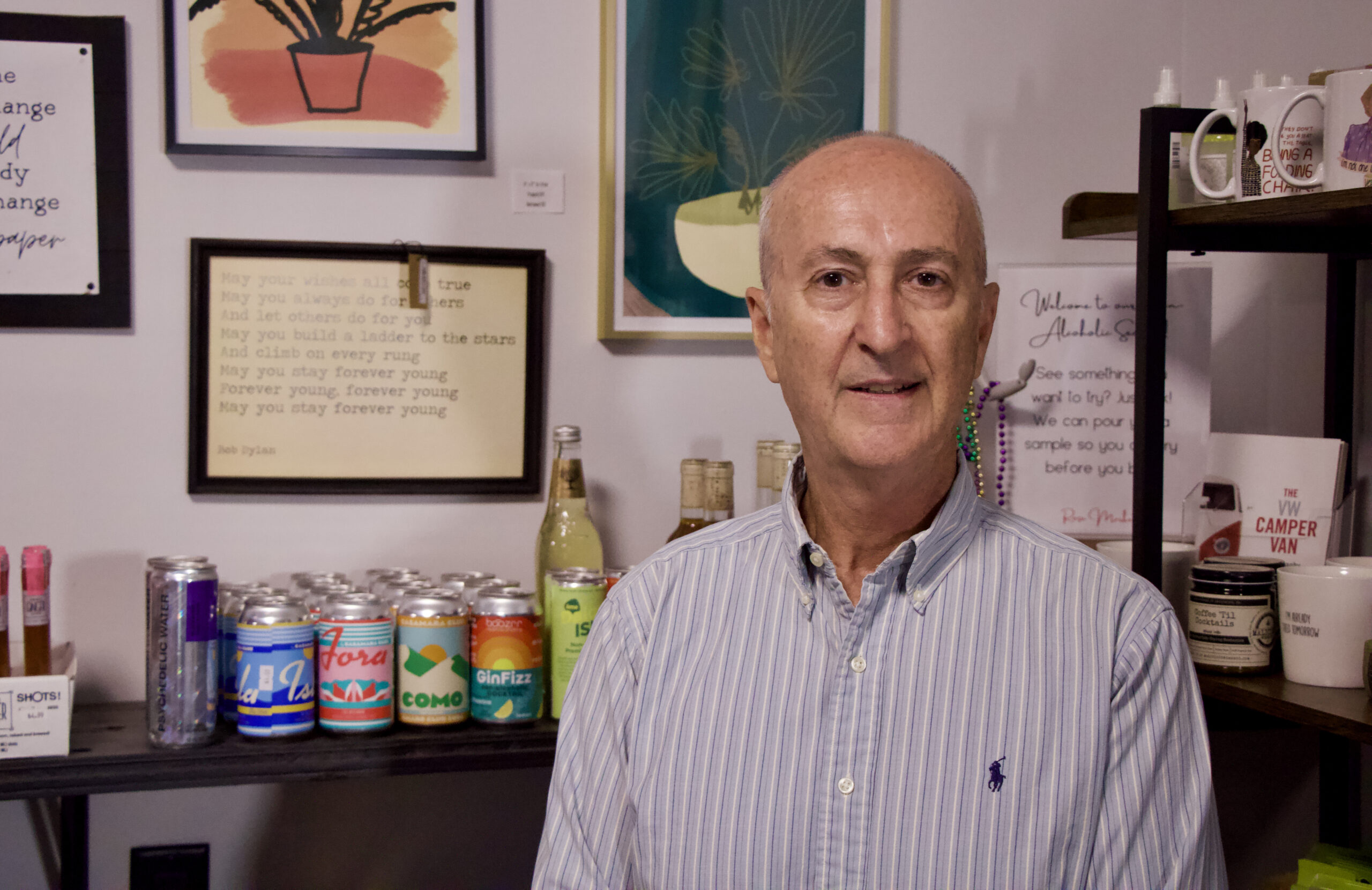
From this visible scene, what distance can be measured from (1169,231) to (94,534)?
1.45 metres

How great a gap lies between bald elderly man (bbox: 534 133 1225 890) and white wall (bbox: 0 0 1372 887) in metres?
0.64

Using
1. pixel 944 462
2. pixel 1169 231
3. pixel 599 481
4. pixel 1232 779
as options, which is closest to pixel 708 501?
pixel 599 481

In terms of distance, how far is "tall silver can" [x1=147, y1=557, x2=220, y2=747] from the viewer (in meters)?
1.21

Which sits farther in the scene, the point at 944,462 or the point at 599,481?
the point at 599,481

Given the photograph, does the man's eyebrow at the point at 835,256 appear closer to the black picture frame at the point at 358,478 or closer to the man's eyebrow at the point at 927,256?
the man's eyebrow at the point at 927,256

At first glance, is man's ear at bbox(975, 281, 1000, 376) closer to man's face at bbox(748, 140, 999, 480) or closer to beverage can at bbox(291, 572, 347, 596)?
man's face at bbox(748, 140, 999, 480)

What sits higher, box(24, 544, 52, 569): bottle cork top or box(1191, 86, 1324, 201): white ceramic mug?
box(1191, 86, 1324, 201): white ceramic mug

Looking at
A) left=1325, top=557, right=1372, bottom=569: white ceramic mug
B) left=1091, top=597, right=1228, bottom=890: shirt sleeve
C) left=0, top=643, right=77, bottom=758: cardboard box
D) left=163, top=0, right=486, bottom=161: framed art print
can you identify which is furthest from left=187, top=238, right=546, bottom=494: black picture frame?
left=1325, top=557, right=1372, bottom=569: white ceramic mug

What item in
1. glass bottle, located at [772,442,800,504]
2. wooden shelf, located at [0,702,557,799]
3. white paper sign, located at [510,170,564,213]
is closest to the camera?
wooden shelf, located at [0,702,557,799]

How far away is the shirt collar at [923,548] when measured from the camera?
92 centimetres

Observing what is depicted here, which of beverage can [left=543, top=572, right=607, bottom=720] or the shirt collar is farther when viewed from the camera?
beverage can [left=543, top=572, right=607, bottom=720]

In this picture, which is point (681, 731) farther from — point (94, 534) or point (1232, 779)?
point (1232, 779)

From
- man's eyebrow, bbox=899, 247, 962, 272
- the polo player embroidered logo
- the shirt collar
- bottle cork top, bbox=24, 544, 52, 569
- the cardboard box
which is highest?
man's eyebrow, bbox=899, 247, 962, 272

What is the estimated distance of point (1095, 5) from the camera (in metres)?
1.67
